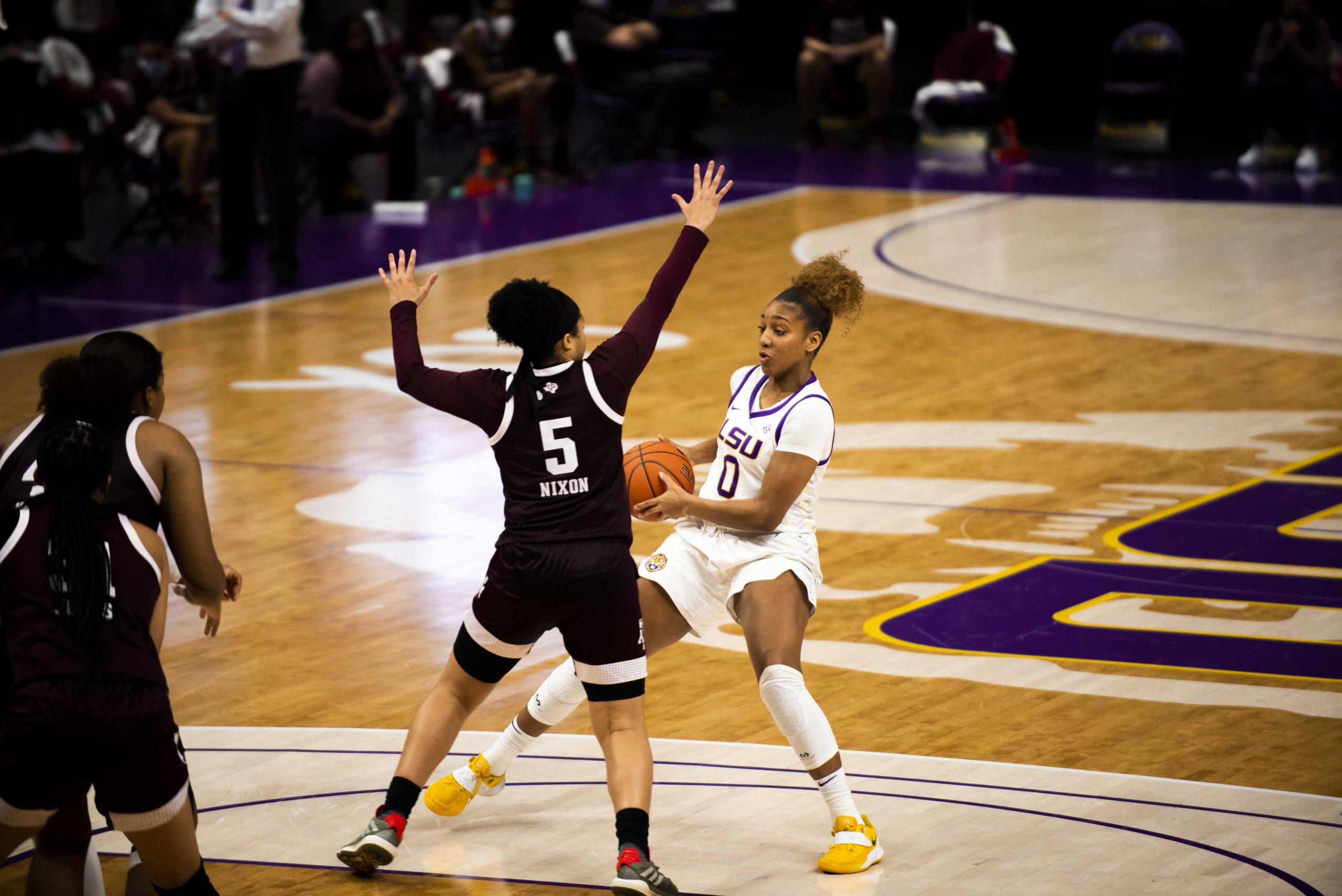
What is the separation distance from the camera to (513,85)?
16562 millimetres

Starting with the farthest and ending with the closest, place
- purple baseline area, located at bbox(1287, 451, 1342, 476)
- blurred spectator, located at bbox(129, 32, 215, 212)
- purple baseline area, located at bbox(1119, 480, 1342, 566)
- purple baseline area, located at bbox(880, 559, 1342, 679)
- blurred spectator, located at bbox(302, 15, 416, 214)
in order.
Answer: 1. blurred spectator, located at bbox(302, 15, 416, 214)
2. blurred spectator, located at bbox(129, 32, 215, 212)
3. purple baseline area, located at bbox(1287, 451, 1342, 476)
4. purple baseline area, located at bbox(1119, 480, 1342, 566)
5. purple baseline area, located at bbox(880, 559, 1342, 679)

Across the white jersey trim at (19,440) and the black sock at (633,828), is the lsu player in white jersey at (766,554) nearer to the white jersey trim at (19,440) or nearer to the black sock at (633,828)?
the black sock at (633,828)

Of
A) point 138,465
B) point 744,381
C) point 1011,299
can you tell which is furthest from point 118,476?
point 1011,299

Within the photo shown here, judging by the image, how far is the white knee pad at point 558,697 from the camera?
15.2ft

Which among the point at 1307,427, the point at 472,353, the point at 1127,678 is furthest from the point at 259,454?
the point at 1307,427

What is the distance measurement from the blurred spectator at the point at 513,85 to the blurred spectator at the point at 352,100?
1.31 metres

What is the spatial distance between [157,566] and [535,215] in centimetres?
1224

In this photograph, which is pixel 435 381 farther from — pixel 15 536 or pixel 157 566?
pixel 15 536

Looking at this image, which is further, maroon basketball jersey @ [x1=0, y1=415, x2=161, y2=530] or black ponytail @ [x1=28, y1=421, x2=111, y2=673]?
maroon basketball jersey @ [x1=0, y1=415, x2=161, y2=530]

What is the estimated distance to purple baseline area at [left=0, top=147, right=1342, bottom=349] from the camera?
12258 mm

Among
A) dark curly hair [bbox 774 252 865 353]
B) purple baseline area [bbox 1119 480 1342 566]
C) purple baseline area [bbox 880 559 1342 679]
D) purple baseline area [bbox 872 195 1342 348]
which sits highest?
dark curly hair [bbox 774 252 865 353]

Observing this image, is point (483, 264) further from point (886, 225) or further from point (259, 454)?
point (259, 454)

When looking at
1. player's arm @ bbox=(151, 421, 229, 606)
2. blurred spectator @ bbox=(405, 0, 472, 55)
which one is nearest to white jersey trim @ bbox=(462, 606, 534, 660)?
player's arm @ bbox=(151, 421, 229, 606)

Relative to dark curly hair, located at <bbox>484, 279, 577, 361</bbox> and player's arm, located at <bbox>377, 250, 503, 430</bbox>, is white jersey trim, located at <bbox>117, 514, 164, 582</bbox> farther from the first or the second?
dark curly hair, located at <bbox>484, 279, 577, 361</bbox>
